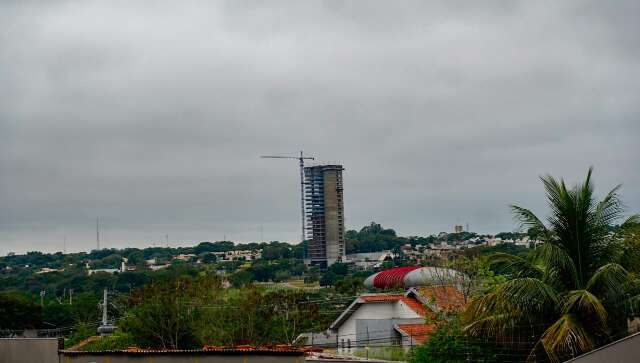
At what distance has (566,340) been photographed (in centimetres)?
1605

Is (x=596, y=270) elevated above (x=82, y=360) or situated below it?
above

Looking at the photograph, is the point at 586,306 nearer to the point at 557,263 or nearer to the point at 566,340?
the point at 566,340

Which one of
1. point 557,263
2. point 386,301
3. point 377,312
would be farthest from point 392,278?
point 557,263

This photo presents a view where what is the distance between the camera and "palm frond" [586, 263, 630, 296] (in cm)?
1673

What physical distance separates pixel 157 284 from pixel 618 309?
51990mm

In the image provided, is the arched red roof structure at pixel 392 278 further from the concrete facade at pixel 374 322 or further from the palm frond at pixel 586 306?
the palm frond at pixel 586 306

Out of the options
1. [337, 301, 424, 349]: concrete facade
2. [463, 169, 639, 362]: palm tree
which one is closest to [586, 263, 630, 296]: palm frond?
[463, 169, 639, 362]: palm tree

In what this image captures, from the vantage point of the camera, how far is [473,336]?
18.7m

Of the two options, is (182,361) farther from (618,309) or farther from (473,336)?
(618,309)

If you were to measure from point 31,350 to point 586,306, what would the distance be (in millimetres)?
15446

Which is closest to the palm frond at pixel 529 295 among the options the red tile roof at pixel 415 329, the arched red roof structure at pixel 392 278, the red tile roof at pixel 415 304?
the red tile roof at pixel 415 329

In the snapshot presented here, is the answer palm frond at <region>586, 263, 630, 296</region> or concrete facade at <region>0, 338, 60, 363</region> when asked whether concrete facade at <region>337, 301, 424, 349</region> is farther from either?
palm frond at <region>586, 263, 630, 296</region>

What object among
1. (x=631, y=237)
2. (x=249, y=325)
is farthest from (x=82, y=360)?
(x=249, y=325)

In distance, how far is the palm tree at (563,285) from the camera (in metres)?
16.6
